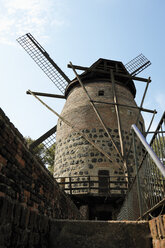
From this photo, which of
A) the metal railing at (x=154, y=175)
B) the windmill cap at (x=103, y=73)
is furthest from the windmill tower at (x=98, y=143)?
the metal railing at (x=154, y=175)

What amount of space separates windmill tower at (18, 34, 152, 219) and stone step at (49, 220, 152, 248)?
213 inches

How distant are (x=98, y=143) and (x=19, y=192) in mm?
8328

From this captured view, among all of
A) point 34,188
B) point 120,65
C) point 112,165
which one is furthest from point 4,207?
point 120,65

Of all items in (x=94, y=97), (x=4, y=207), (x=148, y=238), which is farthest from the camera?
(x=94, y=97)

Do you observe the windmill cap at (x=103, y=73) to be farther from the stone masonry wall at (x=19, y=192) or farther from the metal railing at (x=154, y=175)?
the stone masonry wall at (x=19, y=192)

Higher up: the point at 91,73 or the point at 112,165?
the point at 91,73

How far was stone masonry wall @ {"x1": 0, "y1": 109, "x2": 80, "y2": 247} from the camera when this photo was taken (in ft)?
5.50

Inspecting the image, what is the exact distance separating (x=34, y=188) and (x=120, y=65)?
12.3m

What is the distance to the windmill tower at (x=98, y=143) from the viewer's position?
9.01m

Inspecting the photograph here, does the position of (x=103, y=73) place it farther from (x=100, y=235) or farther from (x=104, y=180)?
(x=100, y=235)

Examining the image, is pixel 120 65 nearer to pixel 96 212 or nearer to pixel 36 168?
pixel 96 212

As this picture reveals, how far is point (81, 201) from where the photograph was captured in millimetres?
9453

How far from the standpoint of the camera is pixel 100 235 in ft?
8.11

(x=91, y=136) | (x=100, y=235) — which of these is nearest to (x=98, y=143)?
(x=91, y=136)
